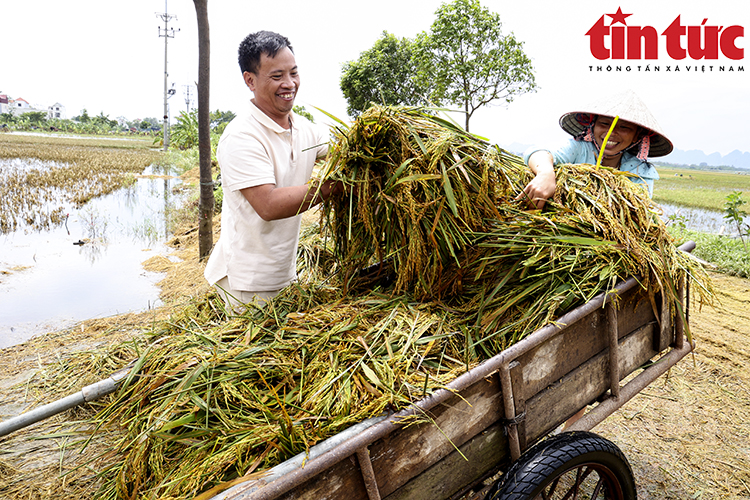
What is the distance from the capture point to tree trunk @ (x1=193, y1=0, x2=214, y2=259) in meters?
5.01

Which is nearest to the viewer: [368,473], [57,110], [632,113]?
[368,473]

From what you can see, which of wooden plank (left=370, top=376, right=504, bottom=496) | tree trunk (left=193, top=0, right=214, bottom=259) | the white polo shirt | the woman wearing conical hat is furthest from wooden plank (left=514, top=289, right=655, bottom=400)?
tree trunk (left=193, top=0, right=214, bottom=259)

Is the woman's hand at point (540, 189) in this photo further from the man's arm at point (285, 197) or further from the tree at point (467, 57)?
the tree at point (467, 57)

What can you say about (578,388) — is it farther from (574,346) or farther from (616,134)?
(616,134)

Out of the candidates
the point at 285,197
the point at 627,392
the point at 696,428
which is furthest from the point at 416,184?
the point at 696,428

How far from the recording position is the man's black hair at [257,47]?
1.98m

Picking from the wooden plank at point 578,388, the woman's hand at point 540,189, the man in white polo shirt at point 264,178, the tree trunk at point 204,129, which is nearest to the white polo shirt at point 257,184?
the man in white polo shirt at point 264,178

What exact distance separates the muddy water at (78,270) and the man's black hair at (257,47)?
12.6 ft

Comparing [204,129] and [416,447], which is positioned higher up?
[204,129]

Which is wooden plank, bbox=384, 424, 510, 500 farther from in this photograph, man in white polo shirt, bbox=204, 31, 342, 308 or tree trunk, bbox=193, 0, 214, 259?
tree trunk, bbox=193, 0, 214, 259

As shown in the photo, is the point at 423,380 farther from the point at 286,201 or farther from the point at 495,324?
the point at 286,201

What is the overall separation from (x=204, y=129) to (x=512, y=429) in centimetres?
506

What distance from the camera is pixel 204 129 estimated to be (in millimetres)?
5285

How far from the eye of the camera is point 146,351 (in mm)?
1724
